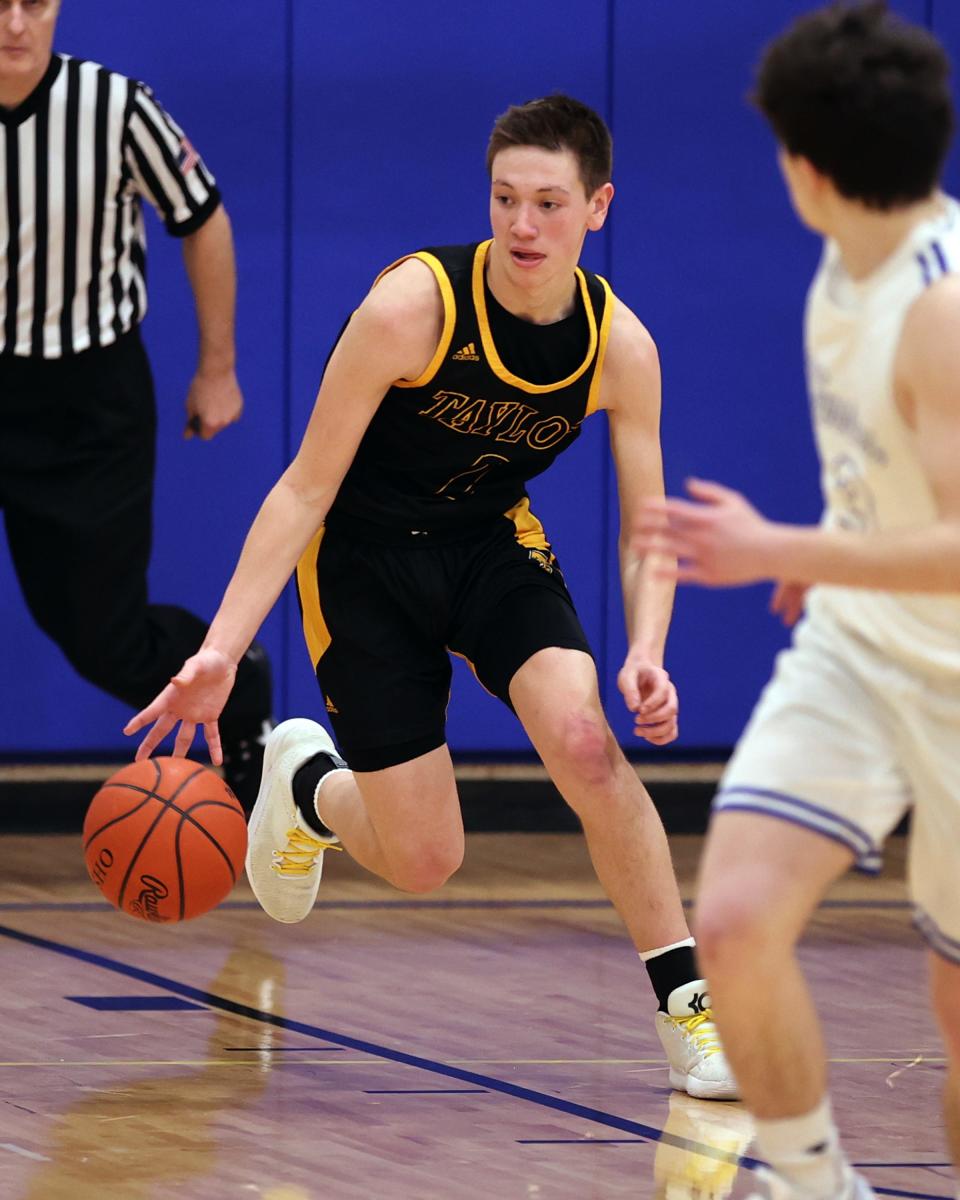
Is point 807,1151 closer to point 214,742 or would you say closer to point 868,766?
point 868,766

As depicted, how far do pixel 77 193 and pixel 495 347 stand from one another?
68.6 inches

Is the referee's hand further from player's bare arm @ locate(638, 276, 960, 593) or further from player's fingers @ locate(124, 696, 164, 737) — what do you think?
player's bare arm @ locate(638, 276, 960, 593)

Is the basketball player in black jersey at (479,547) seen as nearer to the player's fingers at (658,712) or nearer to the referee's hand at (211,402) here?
the player's fingers at (658,712)

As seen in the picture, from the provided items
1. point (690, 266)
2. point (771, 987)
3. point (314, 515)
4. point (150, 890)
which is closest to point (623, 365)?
point (314, 515)

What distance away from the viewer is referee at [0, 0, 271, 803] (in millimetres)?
5355

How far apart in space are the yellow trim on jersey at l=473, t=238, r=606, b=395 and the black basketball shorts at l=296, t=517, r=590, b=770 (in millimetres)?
346

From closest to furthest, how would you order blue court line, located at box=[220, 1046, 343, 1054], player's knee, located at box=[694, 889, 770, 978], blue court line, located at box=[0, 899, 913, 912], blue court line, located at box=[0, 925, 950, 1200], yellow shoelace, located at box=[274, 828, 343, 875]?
player's knee, located at box=[694, 889, 770, 978] → blue court line, located at box=[0, 925, 950, 1200] → blue court line, located at box=[220, 1046, 343, 1054] → yellow shoelace, located at box=[274, 828, 343, 875] → blue court line, located at box=[0, 899, 913, 912]

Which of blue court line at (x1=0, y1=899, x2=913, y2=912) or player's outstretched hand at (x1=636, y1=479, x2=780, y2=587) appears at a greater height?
player's outstretched hand at (x1=636, y1=479, x2=780, y2=587)

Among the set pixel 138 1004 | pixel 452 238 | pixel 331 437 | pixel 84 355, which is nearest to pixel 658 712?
pixel 331 437

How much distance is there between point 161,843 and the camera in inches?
167

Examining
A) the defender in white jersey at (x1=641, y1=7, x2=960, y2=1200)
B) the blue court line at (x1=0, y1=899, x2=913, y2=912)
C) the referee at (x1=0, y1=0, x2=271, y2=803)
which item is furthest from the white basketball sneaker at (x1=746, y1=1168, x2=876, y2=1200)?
the referee at (x1=0, y1=0, x2=271, y2=803)

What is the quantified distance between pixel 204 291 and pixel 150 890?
6.02 feet

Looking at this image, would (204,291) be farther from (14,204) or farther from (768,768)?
(768,768)

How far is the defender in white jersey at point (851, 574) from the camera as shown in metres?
2.56
